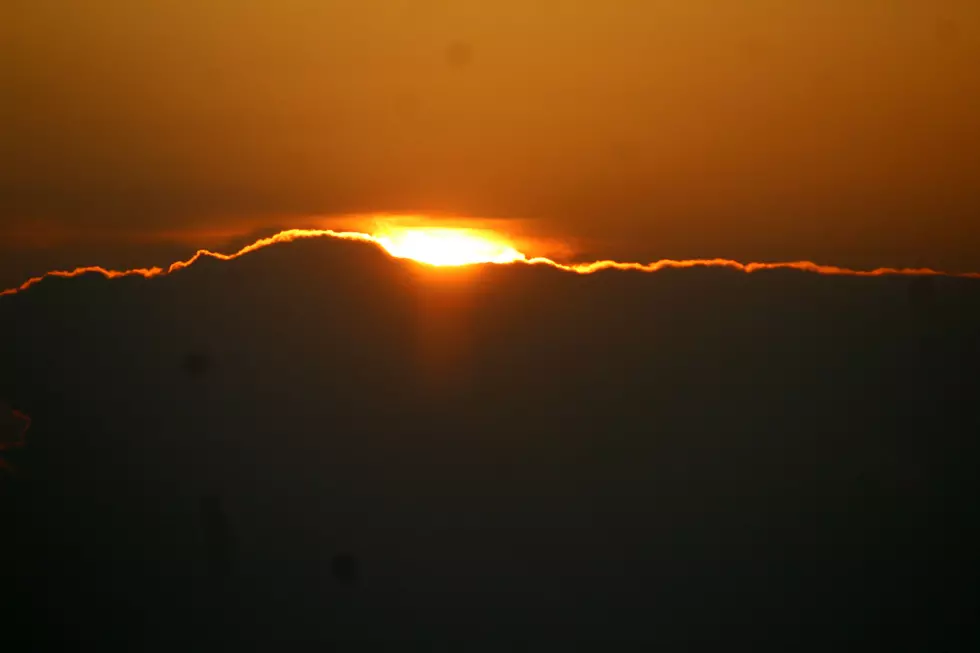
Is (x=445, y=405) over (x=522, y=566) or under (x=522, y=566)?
over

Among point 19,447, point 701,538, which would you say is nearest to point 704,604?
point 701,538

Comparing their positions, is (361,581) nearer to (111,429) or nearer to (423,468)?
(423,468)

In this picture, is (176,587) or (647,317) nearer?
(176,587)

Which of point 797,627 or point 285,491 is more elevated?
point 285,491

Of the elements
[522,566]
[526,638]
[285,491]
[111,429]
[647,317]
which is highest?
[647,317]

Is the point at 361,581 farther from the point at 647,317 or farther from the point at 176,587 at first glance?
the point at 647,317

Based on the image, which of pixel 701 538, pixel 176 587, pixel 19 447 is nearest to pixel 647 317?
pixel 701 538

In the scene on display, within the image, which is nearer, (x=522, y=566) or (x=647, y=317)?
(x=522, y=566)
